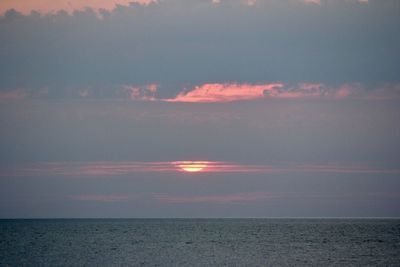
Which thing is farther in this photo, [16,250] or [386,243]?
[386,243]

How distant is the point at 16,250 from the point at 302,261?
14.1 meters

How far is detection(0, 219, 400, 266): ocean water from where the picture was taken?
111ft

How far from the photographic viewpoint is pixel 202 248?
3903cm

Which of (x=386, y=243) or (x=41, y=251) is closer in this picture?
(x=41, y=251)

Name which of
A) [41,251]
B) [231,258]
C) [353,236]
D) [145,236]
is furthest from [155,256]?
[353,236]

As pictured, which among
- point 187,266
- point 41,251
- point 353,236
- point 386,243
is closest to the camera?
point 187,266

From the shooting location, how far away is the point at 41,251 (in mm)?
37375

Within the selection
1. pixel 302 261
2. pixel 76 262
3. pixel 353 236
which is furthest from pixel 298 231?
pixel 76 262

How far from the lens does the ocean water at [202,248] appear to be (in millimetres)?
33766

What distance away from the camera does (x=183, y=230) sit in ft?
175

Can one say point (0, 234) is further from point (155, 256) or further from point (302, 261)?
point (302, 261)

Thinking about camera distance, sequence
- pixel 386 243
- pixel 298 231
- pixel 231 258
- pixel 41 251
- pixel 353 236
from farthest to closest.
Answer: pixel 298 231 → pixel 353 236 → pixel 386 243 → pixel 41 251 → pixel 231 258

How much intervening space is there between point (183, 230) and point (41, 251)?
17331 millimetres

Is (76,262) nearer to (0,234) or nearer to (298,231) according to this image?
(0,234)
